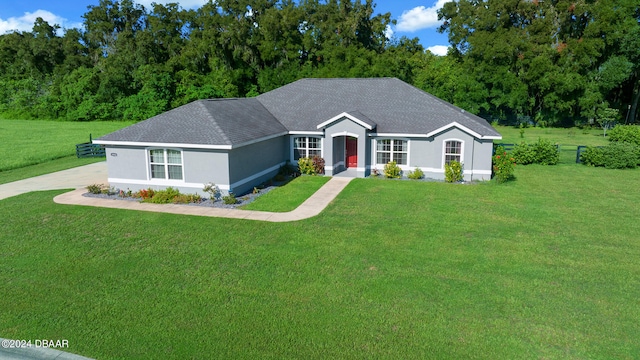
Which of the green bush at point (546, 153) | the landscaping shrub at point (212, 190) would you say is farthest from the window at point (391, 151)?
the green bush at point (546, 153)

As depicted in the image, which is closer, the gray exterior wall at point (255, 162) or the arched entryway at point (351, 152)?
the gray exterior wall at point (255, 162)

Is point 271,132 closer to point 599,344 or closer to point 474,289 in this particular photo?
point 474,289

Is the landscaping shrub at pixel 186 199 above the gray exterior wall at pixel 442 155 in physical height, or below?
below

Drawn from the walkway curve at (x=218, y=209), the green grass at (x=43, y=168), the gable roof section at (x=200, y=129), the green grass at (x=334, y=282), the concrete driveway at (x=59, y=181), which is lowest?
the green grass at (x=334, y=282)

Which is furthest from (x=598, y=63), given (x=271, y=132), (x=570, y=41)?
(x=271, y=132)

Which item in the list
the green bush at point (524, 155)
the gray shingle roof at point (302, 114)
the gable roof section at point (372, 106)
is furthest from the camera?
the green bush at point (524, 155)

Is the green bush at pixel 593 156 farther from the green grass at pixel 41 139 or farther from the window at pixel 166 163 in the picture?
the green grass at pixel 41 139

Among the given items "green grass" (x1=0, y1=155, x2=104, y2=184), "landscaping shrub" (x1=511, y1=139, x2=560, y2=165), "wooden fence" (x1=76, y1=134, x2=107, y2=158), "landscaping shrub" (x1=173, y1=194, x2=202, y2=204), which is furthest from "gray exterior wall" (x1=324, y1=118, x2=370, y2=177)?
"wooden fence" (x1=76, y1=134, x2=107, y2=158)
